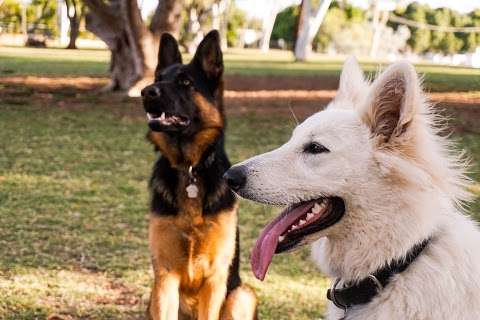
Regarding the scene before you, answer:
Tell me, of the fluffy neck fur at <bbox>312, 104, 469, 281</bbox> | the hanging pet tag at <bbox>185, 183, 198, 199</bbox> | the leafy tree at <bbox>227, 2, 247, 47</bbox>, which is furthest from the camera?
the leafy tree at <bbox>227, 2, 247, 47</bbox>

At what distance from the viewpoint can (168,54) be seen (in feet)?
16.9

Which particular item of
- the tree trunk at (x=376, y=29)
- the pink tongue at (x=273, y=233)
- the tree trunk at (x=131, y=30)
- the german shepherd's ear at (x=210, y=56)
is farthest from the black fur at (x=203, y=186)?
the tree trunk at (x=376, y=29)

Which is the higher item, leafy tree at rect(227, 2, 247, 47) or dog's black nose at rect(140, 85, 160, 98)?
dog's black nose at rect(140, 85, 160, 98)

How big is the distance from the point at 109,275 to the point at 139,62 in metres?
12.4

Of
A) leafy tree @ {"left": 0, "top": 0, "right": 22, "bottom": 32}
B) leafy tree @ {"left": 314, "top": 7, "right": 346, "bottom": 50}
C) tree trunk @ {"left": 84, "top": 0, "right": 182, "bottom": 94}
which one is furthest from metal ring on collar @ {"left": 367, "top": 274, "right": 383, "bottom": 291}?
leafy tree @ {"left": 314, "top": 7, "right": 346, "bottom": 50}

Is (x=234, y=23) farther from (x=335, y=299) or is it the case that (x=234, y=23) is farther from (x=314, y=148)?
(x=335, y=299)

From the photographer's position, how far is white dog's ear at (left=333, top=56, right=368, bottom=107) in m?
3.14

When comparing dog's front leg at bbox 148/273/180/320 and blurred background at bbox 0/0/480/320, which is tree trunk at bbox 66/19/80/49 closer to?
blurred background at bbox 0/0/480/320

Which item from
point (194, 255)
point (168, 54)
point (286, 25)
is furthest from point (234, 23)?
point (194, 255)

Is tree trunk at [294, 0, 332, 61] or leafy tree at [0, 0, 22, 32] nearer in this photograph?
leafy tree at [0, 0, 22, 32]

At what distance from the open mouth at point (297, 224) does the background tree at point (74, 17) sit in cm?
2429

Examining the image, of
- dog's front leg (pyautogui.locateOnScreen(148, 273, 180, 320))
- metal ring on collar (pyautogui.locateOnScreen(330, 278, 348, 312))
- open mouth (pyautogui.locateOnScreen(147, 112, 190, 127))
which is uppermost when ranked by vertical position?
open mouth (pyautogui.locateOnScreen(147, 112, 190, 127))

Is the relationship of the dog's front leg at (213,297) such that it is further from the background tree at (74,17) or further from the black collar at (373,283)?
the background tree at (74,17)

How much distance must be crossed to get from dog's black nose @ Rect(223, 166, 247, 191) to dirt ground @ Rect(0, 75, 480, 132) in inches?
460
